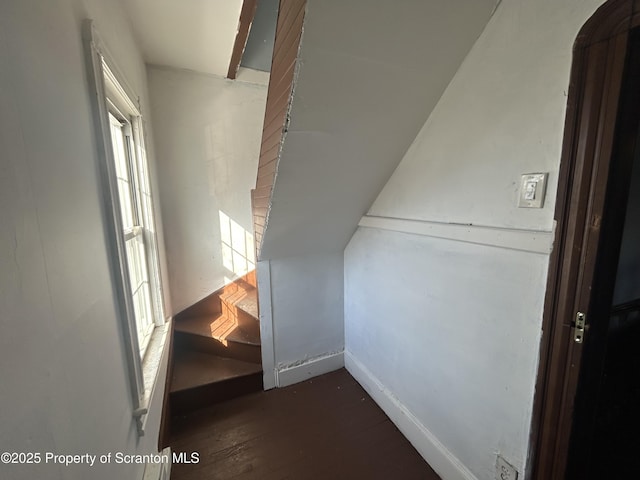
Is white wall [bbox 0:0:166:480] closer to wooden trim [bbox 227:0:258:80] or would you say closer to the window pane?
the window pane

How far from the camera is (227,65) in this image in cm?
A: 206

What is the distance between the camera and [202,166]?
2270 mm

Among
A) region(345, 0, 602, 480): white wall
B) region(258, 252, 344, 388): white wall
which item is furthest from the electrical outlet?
region(258, 252, 344, 388): white wall

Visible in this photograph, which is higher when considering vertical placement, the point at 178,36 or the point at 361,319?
the point at 178,36

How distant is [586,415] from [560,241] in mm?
562

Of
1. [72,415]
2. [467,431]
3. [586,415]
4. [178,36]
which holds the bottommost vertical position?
[467,431]

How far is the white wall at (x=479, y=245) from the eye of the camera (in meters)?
0.83

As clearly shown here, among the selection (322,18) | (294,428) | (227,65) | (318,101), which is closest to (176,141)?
(227,65)

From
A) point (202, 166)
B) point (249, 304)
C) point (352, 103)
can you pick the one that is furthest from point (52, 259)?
point (202, 166)

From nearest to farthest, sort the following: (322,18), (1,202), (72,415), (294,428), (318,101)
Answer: (1,202)
(72,415)
(322,18)
(318,101)
(294,428)

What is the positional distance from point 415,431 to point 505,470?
0.50 metres

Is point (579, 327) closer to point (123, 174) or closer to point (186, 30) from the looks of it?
point (123, 174)

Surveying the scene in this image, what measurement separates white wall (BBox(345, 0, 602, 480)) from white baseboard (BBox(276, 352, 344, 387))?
24.8 inches

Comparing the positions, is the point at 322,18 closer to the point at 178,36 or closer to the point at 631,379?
the point at 178,36
